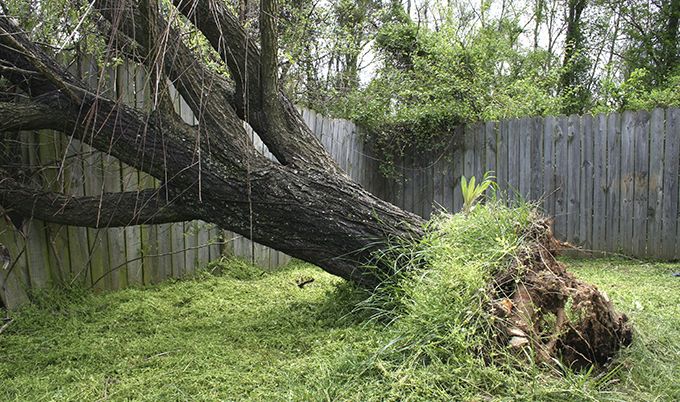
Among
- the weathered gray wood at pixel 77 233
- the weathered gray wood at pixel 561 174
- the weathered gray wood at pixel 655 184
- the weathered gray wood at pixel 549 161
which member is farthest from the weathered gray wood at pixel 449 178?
the weathered gray wood at pixel 77 233

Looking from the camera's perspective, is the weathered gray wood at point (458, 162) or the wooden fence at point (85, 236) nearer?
the wooden fence at point (85, 236)

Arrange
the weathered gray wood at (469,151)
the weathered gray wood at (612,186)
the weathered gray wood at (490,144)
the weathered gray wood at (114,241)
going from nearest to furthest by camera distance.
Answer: the weathered gray wood at (114,241), the weathered gray wood at (612,186), the weathered gray wood at (490,144), the weathered gray wood at (469,151)

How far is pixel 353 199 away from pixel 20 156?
6.43 ft

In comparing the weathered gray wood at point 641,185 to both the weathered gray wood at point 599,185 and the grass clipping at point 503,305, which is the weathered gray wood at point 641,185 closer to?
the weathered gray wood at point 599,185

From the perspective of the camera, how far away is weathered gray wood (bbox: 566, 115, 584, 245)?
206 inches

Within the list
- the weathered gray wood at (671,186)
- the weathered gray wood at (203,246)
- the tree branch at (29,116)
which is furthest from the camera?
the weathered gray wood at (671,186)

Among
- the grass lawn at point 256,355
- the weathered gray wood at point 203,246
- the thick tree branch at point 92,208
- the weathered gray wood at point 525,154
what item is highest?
the weathered gray wood at point 525,154

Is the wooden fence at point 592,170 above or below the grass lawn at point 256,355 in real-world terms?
above

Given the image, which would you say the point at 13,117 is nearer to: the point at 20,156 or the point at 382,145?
the point at 20,156

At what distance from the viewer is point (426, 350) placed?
5.52 feet

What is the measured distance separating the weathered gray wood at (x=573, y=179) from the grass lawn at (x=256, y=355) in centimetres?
207

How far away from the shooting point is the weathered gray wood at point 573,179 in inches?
206

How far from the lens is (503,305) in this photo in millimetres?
1754

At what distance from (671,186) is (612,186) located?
1.71 ft
